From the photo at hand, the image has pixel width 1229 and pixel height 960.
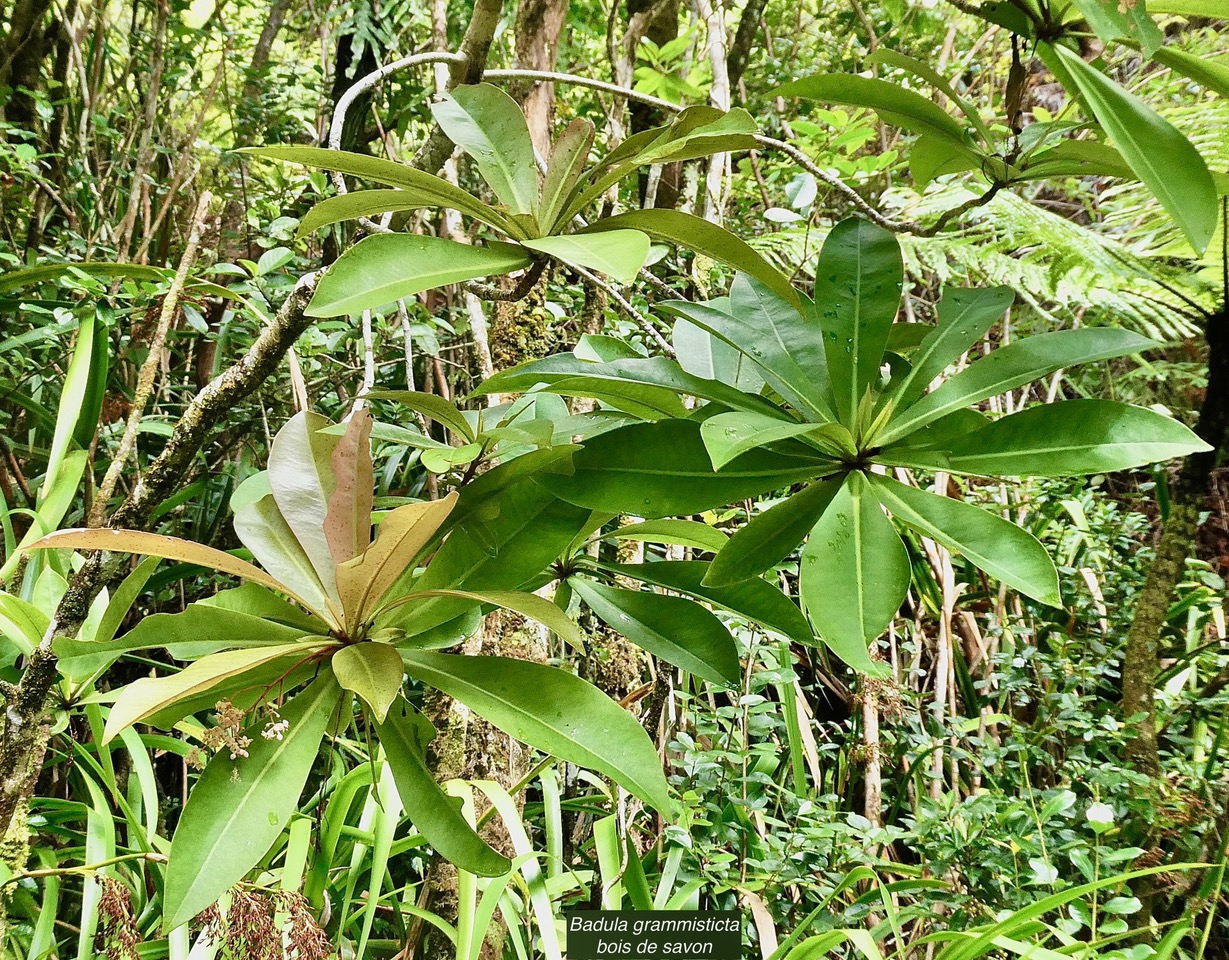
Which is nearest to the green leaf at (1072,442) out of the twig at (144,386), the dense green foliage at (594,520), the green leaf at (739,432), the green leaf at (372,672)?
the dense green foliage at (594,520)

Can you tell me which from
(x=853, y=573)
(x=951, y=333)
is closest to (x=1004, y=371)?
(x=951, y=333)

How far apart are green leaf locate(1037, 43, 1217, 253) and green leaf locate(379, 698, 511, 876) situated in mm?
458

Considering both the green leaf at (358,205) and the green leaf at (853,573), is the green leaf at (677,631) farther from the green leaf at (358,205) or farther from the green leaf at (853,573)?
the green leaf at (358,205)

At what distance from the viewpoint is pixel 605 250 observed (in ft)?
1.17

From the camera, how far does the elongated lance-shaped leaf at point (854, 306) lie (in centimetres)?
47

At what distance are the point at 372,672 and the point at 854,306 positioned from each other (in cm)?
35

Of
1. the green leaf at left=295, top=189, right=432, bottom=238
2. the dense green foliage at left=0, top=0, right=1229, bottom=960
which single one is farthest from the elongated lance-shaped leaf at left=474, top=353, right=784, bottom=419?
the green leaf at left=295, top=189, right=432, bottom=238

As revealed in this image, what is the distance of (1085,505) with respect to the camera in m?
1.96

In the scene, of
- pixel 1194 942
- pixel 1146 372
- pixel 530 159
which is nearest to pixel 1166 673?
pixel 1194 942

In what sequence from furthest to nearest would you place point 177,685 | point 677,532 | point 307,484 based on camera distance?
point 677,532
point 307,484
point 177,685

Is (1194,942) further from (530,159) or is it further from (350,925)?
(530,159)

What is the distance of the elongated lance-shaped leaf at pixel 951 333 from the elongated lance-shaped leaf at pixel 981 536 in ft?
0.22

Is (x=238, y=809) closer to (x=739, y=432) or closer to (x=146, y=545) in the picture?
(x=146, y=545)

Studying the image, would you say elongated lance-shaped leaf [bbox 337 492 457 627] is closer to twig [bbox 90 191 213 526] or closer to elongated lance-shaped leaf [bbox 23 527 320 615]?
elongated lance-shaped leaf [bbox 23 527 320 615]
